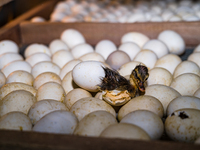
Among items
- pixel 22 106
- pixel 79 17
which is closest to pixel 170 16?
pixel 79 17

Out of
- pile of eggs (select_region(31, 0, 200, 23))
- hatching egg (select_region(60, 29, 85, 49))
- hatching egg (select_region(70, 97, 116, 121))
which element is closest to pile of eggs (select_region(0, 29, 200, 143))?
hatching egg (select_region(70, 97, 116, 121))

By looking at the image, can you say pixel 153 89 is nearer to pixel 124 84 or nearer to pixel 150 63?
pixel 124 84

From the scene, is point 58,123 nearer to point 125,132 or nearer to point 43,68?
point 125,132

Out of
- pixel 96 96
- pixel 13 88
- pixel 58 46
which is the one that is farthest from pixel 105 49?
pixel 13 88

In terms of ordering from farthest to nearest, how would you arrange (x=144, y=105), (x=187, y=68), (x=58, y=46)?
(x=58, y=46) < (x=187, y=68) < (x=144, y=105)

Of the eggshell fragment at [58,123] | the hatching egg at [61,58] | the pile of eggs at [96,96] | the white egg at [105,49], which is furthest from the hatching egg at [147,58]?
the eggshell fragment at [58,123]

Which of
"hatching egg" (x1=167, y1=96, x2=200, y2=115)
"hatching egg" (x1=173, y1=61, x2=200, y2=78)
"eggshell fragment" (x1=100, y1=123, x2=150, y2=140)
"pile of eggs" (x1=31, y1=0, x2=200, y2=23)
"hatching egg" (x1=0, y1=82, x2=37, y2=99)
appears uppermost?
"pile of eggs" (x1=31, y1=0, x2=200, y2=23)

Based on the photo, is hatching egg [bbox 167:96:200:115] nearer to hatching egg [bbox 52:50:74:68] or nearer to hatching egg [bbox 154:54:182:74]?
hatching egg [bbox 154:54:182:74]
